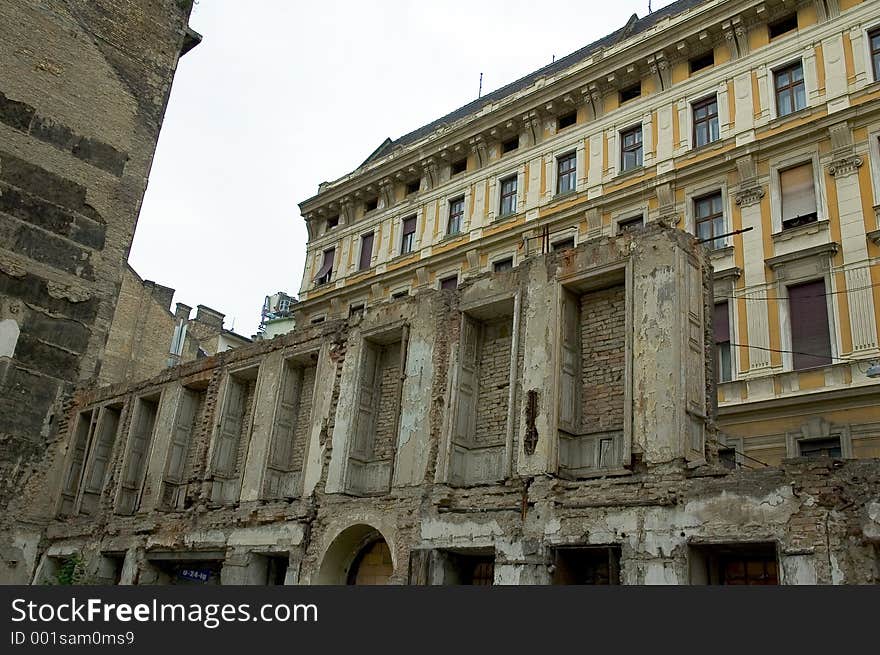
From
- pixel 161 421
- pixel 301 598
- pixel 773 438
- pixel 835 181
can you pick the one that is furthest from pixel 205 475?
pixel 835 181

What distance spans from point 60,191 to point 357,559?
32.2ft

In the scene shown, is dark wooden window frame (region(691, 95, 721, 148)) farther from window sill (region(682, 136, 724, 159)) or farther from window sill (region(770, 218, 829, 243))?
window sill (region(770, 218, 829, 243))

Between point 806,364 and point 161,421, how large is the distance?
589 inches

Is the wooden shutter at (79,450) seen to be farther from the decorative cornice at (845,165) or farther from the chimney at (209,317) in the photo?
the chimney at (209,317)

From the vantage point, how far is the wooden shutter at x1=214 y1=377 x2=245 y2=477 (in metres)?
17.0

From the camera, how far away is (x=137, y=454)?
63.3 feet

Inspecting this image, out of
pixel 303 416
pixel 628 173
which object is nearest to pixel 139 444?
pixel 303 416

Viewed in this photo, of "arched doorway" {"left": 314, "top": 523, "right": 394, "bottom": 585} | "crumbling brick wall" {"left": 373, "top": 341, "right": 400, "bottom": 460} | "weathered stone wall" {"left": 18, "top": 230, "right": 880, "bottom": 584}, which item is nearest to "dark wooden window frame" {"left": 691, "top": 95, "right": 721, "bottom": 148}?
"weathered stone wall" {"left": 18, "top": 230, "right": 880, "bottom": 584}

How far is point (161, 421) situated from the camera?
18594 millimetres

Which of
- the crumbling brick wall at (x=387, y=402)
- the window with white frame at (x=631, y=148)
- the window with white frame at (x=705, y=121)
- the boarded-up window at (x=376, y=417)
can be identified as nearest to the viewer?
the boarded-up window at (x=376, y=417)

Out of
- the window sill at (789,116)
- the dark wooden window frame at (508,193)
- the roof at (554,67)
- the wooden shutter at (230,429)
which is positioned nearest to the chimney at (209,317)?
the roof at (554,67)

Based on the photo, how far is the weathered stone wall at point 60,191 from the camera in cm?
1599

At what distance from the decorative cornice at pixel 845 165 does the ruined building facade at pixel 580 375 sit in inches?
2.8

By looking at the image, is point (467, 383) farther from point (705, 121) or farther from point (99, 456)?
point (705, 121)
